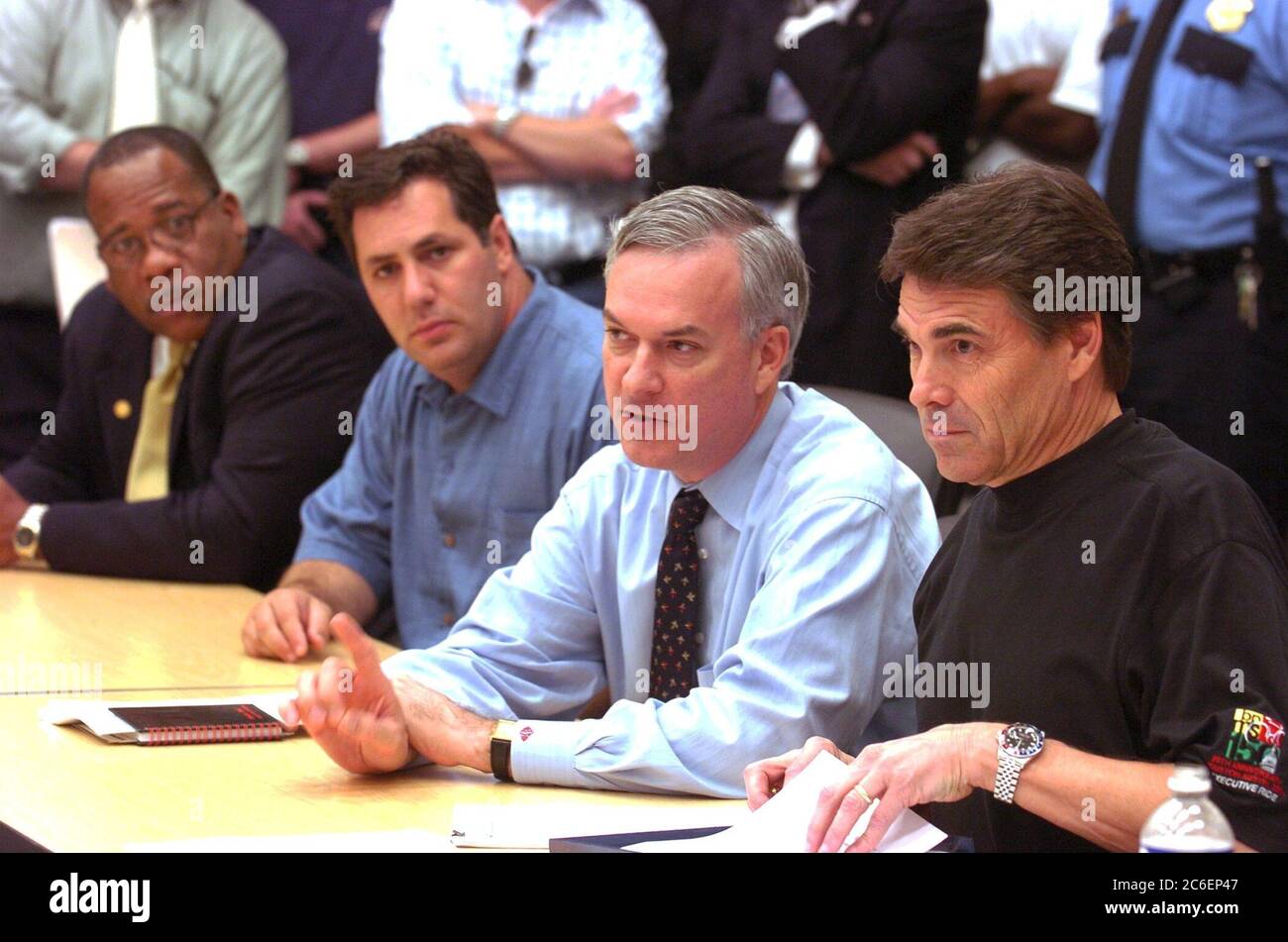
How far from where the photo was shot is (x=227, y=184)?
4977 millimetres

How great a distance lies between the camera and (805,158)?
4.43 metres

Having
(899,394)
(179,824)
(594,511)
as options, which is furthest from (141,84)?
(179,824)

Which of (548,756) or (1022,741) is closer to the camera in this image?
(1022,741)

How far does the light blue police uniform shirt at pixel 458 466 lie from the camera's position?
11.3ft

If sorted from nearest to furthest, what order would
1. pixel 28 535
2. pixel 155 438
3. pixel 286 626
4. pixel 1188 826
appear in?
1. pixel 1188 826
2. pixel 286 626
3. pixel 28 535
4. pixel 155 438

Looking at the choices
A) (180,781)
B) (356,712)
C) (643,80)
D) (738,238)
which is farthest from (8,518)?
(738,238)

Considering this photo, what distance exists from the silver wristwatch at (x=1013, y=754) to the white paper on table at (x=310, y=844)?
661 millimetres

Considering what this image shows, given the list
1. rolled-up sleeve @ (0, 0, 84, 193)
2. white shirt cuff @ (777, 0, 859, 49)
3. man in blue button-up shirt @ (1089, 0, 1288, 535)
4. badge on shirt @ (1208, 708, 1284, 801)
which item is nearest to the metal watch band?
badge on shirt @ (1208, 708, 1284, 801)

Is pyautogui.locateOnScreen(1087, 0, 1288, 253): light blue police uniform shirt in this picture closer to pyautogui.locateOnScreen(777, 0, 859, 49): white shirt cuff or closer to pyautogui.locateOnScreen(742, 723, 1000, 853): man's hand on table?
pyautogui.locateOnScreen(777, 0, 859, 49): white shirt cuff

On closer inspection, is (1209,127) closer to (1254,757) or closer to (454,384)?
(454,384)

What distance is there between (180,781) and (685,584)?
786mm

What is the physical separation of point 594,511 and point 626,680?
0.90 ft
